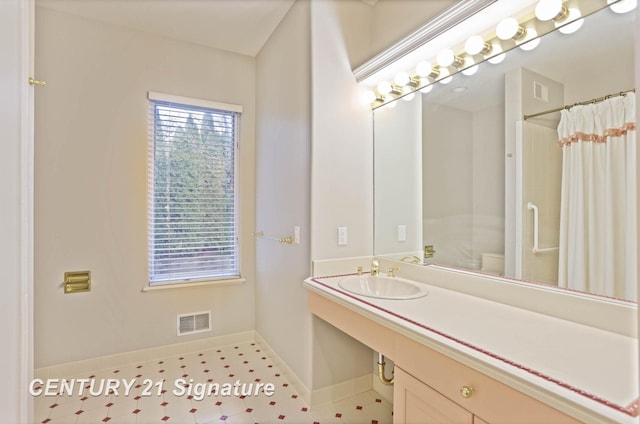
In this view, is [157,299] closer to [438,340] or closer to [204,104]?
[204,104]

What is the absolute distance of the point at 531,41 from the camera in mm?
1357

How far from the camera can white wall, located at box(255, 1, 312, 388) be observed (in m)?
2.04

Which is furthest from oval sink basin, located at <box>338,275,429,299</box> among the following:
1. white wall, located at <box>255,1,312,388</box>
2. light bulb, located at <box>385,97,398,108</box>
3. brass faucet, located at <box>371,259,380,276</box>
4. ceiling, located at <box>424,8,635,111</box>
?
light bulb, located at <box>385,97,398,108</box>

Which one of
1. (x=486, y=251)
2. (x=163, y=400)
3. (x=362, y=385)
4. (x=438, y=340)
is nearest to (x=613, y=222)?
(x=486, y=251)

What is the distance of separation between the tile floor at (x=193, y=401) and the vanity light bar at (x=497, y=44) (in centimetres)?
195

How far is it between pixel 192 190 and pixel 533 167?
239 cm

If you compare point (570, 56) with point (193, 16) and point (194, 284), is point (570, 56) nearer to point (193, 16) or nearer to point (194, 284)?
point (193, 16)

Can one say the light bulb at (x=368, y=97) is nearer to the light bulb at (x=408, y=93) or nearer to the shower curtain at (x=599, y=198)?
the light bulb at (x=408, y=93)

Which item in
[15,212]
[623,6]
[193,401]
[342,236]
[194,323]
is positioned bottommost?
[193,401]

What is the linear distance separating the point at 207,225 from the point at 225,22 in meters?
1.60

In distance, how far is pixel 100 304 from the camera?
239 centimetres

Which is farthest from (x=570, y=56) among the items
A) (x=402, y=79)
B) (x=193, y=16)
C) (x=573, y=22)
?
(x=193, y=16)

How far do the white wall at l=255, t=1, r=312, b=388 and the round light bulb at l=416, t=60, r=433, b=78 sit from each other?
25.6 inches

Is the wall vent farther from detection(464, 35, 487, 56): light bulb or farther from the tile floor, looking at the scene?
detection(464, 35, 487, 56): light bulb
